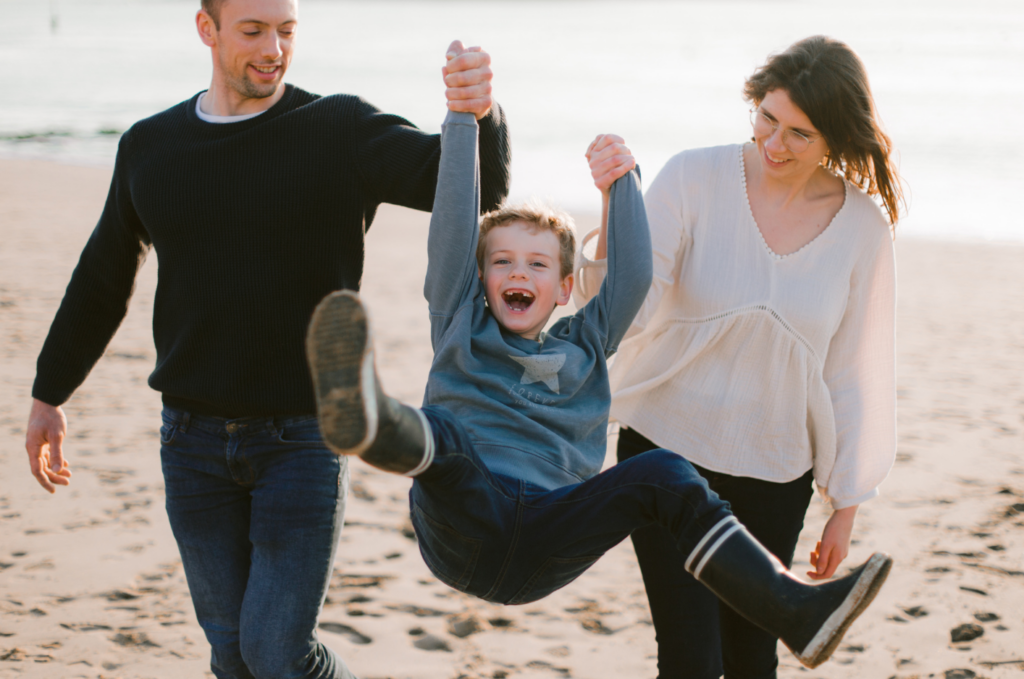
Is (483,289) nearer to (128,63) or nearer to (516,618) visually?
(516,618)

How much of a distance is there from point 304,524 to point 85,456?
3.84 metres

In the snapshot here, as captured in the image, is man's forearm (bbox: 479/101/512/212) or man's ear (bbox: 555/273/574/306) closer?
man's forearm (bbox: 479/101/512/212)

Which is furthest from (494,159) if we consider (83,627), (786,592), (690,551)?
(83,627)

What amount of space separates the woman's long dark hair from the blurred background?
231cm

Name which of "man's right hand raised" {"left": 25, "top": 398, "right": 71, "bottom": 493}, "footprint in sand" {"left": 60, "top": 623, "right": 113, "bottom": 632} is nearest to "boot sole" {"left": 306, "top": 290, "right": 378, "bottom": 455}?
"man's right hand raised" {"left": 25, "top": 398, "right": 71, "bottom": 493}

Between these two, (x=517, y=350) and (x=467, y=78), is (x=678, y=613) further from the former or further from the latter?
(x=467, y=78)

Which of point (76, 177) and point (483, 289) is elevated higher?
point (76, 177)

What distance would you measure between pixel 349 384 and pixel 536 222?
1.03m

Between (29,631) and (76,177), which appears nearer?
(29,631)

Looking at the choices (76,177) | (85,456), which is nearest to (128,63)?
(76,177)

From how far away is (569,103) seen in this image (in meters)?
29.9

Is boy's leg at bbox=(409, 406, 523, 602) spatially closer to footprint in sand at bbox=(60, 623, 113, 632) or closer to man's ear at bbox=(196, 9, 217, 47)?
man's ear at bbox=(196, 9, 217, 47)

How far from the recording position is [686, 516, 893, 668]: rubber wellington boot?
6.06 ft

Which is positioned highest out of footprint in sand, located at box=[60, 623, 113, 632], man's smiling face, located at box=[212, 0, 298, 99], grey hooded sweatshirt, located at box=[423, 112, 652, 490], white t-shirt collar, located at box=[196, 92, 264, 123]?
man's smiling face, located at box=[212, 0, 298, 99]
